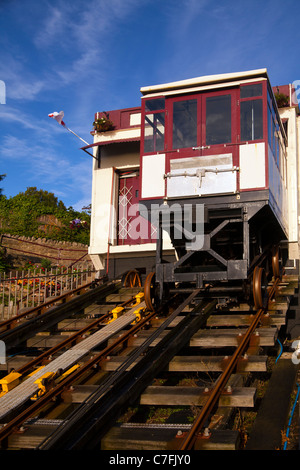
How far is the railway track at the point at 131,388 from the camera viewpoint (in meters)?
4.20

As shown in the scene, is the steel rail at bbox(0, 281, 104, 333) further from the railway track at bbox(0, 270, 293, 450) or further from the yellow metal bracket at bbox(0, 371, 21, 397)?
the yellow metal bracket at bbox(0, 371, 21, 397)

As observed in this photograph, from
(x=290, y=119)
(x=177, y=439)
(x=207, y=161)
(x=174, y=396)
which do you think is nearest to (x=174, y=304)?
(x=207, y=161)

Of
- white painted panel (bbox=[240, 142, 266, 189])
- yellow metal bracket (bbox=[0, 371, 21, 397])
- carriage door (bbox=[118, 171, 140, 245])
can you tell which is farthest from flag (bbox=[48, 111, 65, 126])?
yellow metal bracket (bbox=[0, 371, 21, 397])

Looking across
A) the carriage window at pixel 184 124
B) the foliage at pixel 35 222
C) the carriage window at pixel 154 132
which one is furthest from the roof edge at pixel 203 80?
the foliage at pixel 35 222

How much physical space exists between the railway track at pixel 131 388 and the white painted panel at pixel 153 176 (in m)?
2.24

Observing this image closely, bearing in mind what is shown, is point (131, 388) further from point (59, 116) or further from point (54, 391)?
point (59, 116)

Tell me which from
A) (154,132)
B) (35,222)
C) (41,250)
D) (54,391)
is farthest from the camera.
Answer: (35,222)

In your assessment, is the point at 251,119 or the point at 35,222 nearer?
the point at 251,119

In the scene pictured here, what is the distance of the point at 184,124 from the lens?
29.3 feet

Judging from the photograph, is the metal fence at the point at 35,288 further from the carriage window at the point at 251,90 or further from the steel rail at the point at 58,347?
the carriage window at the point at 251,90

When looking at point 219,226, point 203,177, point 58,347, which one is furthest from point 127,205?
point 58,347

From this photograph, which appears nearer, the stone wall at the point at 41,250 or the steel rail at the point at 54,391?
the steel rail at the point at 54,391

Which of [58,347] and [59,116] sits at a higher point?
[59,116]

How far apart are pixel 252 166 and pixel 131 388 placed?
4810mm
